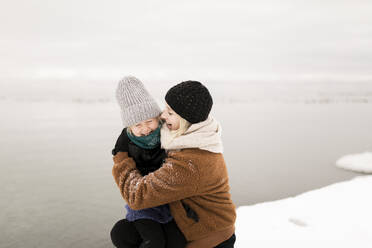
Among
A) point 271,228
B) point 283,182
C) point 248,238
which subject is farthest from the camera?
point 283,182

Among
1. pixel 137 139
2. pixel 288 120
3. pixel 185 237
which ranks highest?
pixel 137 139

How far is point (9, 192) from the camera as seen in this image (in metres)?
4.06

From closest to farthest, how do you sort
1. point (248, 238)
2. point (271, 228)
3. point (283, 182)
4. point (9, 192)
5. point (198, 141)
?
point (198, 141) → point (248, 238) → point (271, 228) → point (9, 192) → point (283, 182)

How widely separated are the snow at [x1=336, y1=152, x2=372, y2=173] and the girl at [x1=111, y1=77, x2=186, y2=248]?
535cm

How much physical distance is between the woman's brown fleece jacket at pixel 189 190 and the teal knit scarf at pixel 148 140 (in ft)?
0.29

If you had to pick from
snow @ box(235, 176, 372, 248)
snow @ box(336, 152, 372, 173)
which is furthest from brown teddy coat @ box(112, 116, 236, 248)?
snow @ box(336, 152, 372, 173)

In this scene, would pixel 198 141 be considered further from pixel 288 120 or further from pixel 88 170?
pixel 288 120

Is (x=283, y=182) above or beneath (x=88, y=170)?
beneath

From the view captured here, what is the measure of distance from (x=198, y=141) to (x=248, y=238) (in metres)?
1.60

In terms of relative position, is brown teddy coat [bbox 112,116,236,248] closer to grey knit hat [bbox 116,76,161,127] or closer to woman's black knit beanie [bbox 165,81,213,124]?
woman's black knit beanie [bbox 165,81,213,124]

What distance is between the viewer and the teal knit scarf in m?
1.52

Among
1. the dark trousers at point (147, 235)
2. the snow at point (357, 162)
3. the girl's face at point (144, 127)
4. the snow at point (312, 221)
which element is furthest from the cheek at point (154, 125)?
the snow at point (357, 162)

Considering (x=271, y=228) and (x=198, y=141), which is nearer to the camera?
(x=198, y=141)

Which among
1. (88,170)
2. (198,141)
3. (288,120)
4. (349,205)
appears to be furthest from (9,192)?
(288,120)
